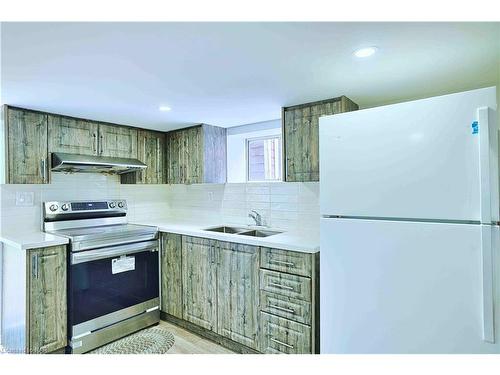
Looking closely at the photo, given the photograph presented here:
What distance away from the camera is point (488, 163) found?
1.17 metres

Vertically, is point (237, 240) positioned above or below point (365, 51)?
below

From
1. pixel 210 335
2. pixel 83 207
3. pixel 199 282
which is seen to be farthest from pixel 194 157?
pixel 210 335

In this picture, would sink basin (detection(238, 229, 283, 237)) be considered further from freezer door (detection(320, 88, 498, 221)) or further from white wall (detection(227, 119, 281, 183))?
freezer door (detection(320, 88, 498, 221))

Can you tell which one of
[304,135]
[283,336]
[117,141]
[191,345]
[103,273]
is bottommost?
[191,345]

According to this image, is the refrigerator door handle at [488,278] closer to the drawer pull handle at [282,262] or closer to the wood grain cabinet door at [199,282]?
the drawer pull handle at [282,262]

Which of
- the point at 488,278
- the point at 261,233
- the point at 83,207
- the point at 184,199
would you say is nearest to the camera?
the point at 488,278

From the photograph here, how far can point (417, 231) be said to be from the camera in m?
1.34

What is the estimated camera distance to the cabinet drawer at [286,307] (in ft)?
6.44

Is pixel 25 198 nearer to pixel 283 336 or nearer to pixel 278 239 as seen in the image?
pixel 278 239

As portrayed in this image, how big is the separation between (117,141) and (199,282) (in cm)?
173

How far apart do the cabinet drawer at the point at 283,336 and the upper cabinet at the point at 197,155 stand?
1.63 metres

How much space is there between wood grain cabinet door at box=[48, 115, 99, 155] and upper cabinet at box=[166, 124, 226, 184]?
86cm
